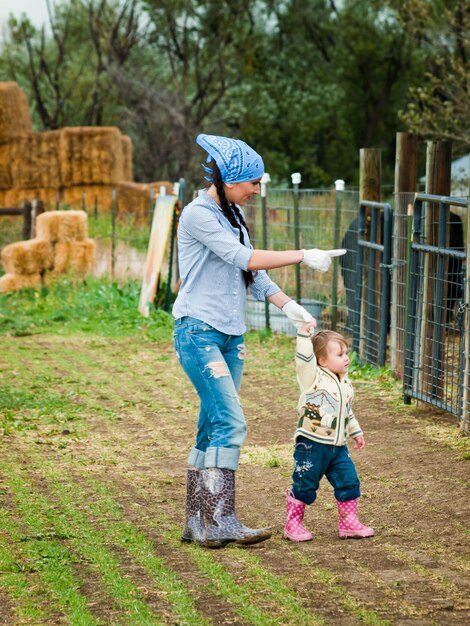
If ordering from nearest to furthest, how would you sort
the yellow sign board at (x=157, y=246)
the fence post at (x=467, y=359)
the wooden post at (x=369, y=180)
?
the fence post at (x=467, y=359)
the wooden post at (x=369, y=180)
the yellow sign board at (x=157, y=246)

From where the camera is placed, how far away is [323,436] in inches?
213

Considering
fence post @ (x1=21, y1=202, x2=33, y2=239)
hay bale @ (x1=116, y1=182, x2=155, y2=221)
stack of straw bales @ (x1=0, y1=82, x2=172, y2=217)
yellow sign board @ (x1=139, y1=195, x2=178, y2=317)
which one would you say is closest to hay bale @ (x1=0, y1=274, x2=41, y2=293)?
fence post @ (x1=21, y1=202, x2=33, y2=239)

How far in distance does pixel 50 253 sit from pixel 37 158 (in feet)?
39.2

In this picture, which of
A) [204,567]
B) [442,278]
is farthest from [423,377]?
[204,567]

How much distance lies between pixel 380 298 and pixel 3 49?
1386 inches

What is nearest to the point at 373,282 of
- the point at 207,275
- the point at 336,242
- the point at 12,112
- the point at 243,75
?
the point at 336,242

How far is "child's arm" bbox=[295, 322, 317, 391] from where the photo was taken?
519 centimetres

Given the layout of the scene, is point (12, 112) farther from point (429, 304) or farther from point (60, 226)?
point (429, 304)

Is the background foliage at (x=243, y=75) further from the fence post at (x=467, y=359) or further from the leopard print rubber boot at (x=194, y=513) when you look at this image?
the leopard print rubber boot at (x=194, y=513)

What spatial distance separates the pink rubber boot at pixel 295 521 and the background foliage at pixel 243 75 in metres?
32.2

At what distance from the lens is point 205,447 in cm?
544

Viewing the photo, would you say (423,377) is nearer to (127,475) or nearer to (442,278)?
(442,278)

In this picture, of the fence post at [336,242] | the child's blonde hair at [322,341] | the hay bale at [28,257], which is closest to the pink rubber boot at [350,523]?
the child's blonde hair at [322,341]

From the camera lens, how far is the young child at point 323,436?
5.41m
